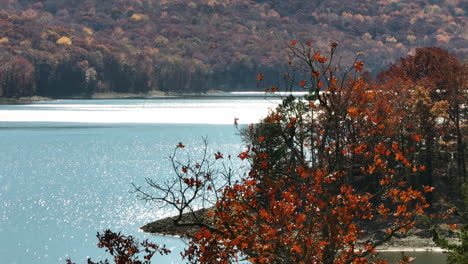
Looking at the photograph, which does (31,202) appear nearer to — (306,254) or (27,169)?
(27,169)

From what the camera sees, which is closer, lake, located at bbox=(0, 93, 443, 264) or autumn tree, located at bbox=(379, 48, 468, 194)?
lake, located at bbox=(0, 93, 443, 264)

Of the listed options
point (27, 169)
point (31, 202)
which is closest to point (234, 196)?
point (31, 202)

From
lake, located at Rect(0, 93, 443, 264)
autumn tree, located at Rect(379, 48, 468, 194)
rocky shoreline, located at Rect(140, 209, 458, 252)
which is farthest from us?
autumn tree, located at Rect(379, 48, 468, 194)

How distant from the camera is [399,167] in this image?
68.4 metres

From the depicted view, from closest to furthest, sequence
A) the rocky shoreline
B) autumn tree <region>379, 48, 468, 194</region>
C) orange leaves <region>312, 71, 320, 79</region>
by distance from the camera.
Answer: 1. orange leaves <region>312, 71, 320, 79</region>
2. the rocky shoreline
3. autumn tree <region>379, 48, 468, 194</region>

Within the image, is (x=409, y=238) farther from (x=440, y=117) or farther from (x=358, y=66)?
(x=358, y=66)

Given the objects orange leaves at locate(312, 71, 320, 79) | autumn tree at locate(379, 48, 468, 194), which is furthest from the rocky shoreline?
orange leaves at locate(312, 71, 320, 79)

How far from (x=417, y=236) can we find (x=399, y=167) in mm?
12113

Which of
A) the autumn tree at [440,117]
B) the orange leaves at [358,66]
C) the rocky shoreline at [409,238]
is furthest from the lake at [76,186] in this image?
the autumn tree at [440,117]

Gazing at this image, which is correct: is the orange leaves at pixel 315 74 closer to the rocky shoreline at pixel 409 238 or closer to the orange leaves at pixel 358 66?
the orange leaves at pixel 358 66

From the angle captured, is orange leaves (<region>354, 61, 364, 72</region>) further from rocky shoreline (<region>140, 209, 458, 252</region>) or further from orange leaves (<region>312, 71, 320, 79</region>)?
rocky shoreline (<region>140, 209, 458, 252</region>)

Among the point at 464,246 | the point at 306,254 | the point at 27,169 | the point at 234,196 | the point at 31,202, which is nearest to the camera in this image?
the point at 306,254

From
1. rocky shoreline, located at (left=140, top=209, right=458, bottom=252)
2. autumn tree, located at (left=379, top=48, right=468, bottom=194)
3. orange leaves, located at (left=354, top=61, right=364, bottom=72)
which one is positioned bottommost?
rocky shoreline, located at (left=140, top=209, right=458, bottom=252)

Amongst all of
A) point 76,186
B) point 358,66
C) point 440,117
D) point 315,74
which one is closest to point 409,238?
point 440,117
